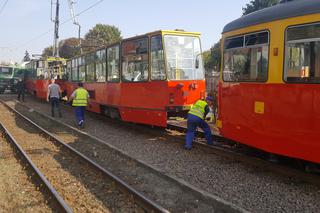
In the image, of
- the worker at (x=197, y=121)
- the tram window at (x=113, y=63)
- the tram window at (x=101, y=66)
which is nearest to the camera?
the worker at (x=197, y=121)

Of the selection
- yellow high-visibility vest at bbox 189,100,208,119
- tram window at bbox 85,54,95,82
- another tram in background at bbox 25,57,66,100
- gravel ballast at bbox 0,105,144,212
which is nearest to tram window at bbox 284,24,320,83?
gravel ballast at bbox 0,105,144,212

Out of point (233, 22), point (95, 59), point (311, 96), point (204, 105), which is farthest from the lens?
point (95, 59)

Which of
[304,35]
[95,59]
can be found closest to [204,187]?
[304,35]

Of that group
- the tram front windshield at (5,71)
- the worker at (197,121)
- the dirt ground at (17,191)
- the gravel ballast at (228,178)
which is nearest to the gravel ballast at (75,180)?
the dirt ground at (17,191)

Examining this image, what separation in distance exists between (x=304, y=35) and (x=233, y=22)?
2.28 m

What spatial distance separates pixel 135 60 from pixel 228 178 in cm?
637

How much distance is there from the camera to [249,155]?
9.09 metres

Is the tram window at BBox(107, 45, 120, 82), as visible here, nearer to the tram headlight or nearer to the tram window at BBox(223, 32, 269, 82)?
the tram headlight

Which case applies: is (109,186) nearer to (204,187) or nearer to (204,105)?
(204,187)

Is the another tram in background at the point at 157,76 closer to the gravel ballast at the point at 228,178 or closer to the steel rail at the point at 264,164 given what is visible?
the gravel ballast at the point at 228,178

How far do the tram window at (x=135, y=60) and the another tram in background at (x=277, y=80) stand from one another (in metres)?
4.07

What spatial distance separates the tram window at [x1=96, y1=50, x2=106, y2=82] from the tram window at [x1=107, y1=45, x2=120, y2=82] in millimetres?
505

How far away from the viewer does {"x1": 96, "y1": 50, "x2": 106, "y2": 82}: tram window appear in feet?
51.1

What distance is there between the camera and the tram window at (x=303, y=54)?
6469 millimetres
